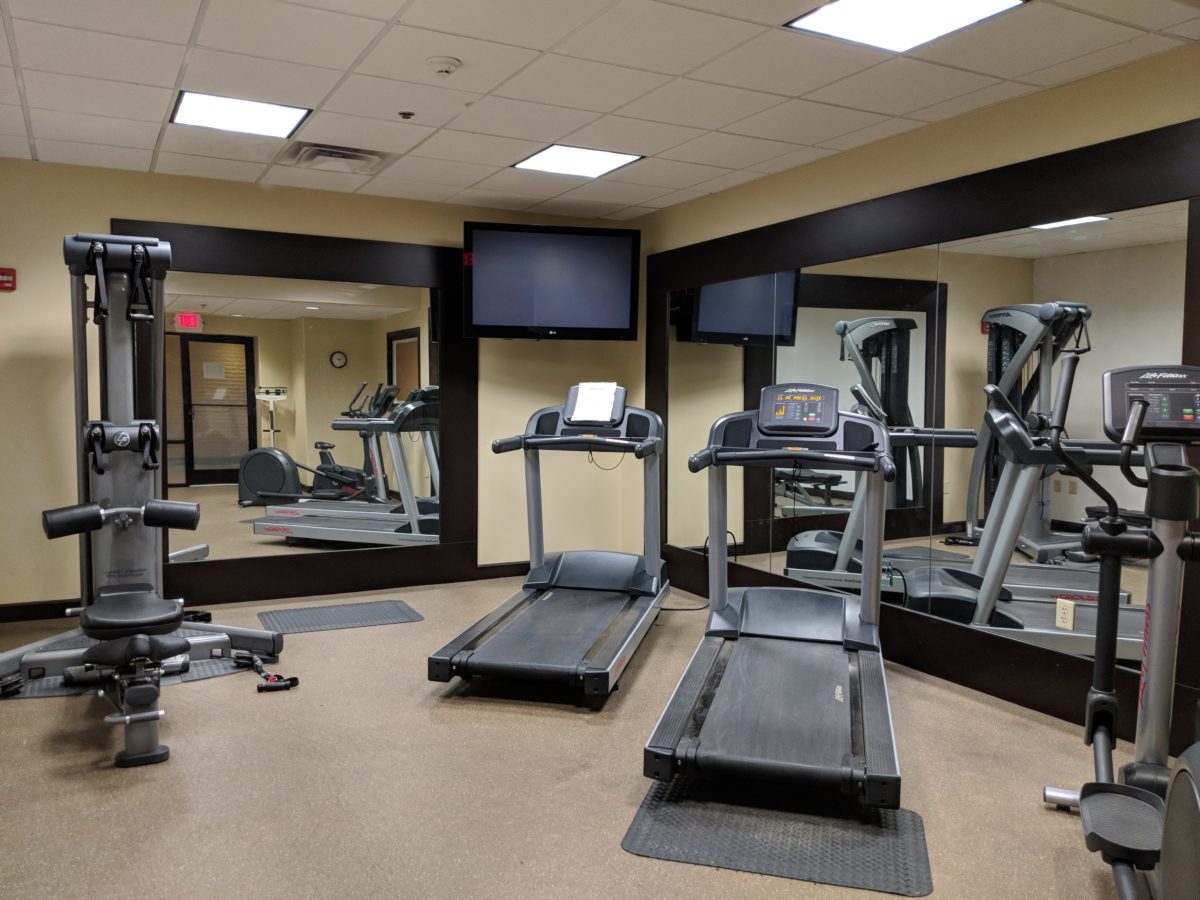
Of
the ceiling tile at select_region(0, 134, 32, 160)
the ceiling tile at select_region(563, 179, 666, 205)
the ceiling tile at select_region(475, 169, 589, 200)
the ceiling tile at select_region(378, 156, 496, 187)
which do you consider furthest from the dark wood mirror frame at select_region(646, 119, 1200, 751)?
the ceiling tile at select_region(0, 134, 32, 160)

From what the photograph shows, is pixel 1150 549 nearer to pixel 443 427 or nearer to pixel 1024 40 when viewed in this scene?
pixel 1024 40

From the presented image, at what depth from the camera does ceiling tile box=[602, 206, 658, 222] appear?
6.37 m

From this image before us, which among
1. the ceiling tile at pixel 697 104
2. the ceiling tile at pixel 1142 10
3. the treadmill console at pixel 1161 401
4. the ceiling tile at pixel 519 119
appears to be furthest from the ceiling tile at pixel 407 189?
the treadmill console at pixel 1161 401

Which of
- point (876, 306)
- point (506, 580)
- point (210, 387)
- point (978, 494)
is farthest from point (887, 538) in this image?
point (210, 387)

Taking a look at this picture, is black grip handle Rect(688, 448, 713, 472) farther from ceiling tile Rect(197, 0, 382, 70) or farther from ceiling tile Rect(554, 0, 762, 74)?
ceiling tile Rect(197, 0, 382, 70)

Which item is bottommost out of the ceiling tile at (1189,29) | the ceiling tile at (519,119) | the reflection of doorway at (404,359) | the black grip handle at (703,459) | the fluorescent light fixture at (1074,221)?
the black grip handle at (703,459)

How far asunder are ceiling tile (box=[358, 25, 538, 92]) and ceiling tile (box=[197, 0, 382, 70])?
0.09 meters

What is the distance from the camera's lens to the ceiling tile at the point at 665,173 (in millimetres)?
5132

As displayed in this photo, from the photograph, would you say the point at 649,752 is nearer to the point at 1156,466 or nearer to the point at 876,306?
the point at 1156,466

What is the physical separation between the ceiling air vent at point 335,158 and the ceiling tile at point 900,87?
2.44 metres

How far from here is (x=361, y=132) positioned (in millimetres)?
4496

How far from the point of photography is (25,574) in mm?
5156

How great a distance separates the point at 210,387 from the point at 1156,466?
5.28 m

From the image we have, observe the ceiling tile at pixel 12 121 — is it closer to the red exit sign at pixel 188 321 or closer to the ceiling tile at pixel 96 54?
the ceiling tile at pixel 96 54
